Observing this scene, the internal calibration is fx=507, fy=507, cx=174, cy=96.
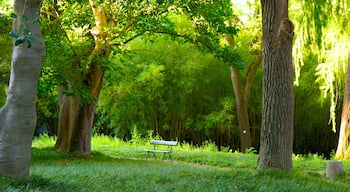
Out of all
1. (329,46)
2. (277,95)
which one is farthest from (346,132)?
(277,95)

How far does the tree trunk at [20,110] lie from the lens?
5.15m

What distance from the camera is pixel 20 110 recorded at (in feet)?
17.1

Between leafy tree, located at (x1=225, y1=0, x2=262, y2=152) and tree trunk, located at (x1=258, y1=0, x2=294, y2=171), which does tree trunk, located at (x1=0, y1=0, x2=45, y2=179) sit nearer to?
tree trunk, located at (x1=258, y1=0, x2=294, y2=171)

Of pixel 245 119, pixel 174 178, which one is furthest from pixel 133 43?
pixel 174 178

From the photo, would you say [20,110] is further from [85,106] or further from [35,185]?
[85,106]

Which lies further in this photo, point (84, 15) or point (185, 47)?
point (185, 47)

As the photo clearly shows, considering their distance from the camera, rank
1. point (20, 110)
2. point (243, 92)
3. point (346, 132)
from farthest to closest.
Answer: point (243, 92) → point (346, 132) → point (20, 110)

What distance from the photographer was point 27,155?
208 inches

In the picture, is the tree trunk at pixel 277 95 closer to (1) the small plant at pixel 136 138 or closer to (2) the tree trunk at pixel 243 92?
(2) the tree trunk at pixel 243 92

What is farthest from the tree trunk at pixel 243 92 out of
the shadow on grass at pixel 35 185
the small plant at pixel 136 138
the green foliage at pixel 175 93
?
the shadow on grass at pixel 35 185

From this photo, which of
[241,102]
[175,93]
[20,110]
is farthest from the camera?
[175,93]

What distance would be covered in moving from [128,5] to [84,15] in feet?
4.04

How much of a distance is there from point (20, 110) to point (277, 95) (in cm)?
408

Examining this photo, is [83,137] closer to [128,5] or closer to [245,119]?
[128,5]
